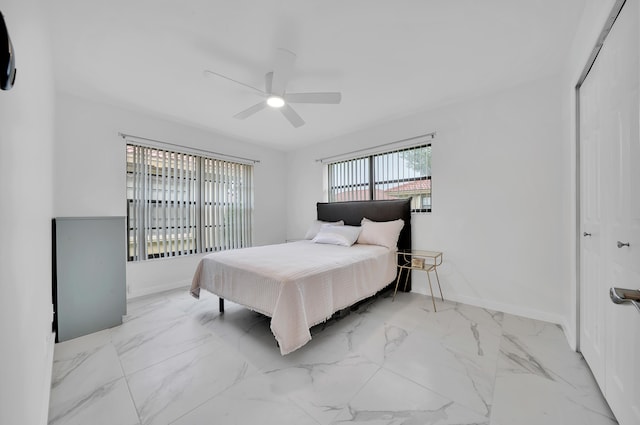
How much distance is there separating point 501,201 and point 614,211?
1459mm

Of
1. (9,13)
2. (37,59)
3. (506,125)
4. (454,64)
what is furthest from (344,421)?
(506,125)

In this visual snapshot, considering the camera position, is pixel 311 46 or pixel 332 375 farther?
pixel 311 46

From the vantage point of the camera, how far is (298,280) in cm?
Answer: 189

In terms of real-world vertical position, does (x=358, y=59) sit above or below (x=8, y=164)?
above

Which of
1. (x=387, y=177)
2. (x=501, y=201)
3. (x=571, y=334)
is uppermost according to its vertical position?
(x=387, y=177)

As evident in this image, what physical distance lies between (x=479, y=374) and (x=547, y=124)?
7.93 ft

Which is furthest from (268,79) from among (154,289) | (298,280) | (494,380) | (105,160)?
(154,289)

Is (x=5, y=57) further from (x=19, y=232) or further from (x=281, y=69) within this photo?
(x=281, y=69)

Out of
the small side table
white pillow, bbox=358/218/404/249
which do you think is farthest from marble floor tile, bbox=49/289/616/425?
white pillow, bbox=358/218/404/249

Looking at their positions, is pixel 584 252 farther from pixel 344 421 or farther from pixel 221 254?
pixel 221 254

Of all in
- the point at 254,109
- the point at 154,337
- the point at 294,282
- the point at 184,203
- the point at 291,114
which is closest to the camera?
the point at 294,282

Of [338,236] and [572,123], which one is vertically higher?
[572,123]

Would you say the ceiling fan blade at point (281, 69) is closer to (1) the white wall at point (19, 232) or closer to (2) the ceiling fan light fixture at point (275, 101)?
(2) the ceiling fan light fixture at point (275, 101)

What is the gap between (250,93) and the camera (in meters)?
2.72
